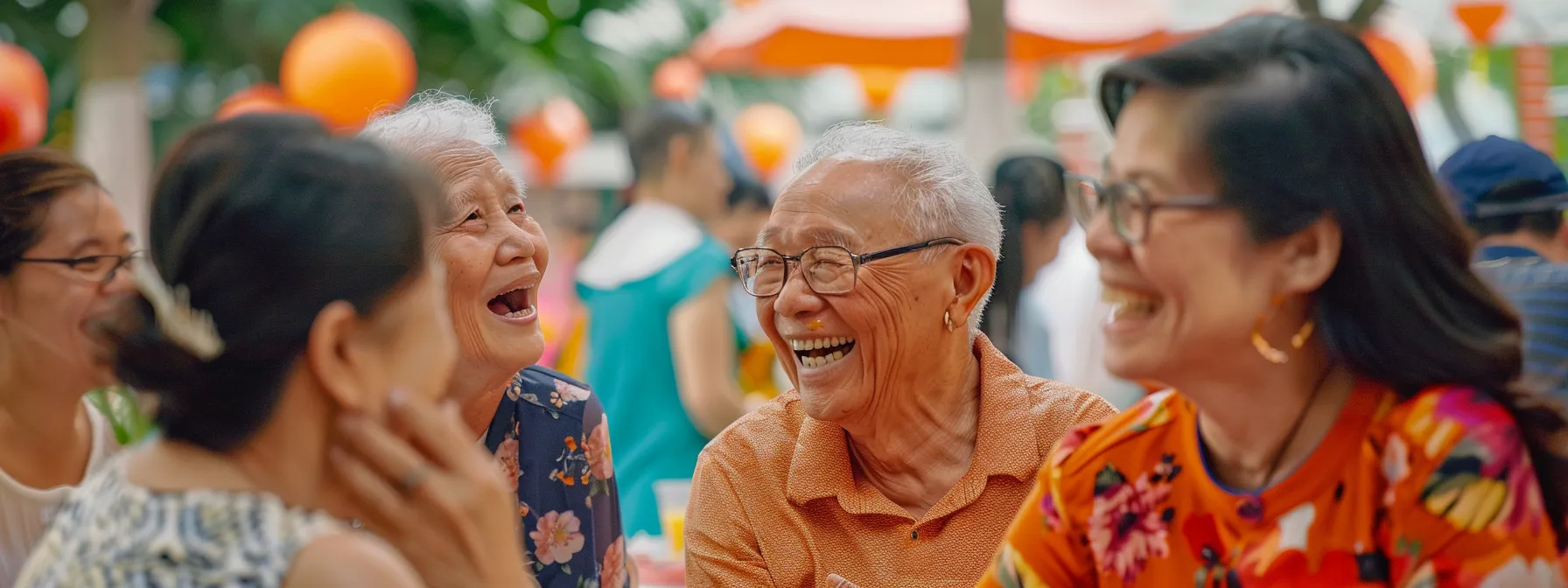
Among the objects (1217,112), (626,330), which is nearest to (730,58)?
(626,330)

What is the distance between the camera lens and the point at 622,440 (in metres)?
4.70

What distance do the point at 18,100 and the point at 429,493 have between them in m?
5.77

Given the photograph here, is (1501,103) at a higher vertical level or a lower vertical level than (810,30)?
lower

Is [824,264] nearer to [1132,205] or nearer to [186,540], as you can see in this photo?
[1132,205]

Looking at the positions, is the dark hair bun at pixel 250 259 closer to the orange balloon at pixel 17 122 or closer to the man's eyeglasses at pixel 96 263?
the man's eyeglasses at pixel 96 263

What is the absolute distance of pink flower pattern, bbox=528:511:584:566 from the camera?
2.55 meters

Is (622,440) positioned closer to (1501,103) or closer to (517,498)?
(517,498)

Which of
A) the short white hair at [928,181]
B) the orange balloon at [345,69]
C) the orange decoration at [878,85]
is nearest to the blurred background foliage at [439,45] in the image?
Result: the orange decoration at [878,85]

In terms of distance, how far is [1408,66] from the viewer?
24.9ft

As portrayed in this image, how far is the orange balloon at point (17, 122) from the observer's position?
610cm

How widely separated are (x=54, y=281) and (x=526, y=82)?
10.8m

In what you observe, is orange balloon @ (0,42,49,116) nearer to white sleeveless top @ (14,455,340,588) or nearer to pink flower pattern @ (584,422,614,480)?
pink flower pattern @ (584,422,614,480)

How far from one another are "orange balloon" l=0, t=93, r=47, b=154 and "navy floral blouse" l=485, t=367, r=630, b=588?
174 inches

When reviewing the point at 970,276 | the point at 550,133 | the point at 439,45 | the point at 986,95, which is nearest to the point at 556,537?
the point at 970,276
